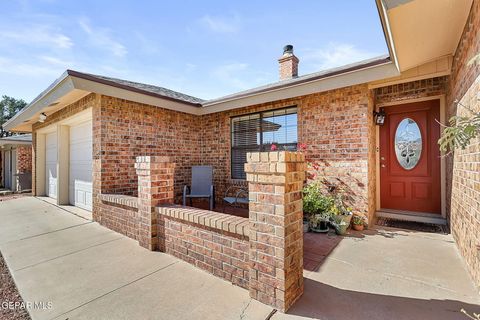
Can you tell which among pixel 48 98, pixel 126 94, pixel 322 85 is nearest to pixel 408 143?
pixel 322 85

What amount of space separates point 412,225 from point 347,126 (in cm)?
221

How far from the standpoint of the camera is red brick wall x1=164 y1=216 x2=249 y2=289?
2.13m

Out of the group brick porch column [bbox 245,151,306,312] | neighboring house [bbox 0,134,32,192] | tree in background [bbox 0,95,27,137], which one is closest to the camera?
brick porch column [bbox 245,151,306,312]

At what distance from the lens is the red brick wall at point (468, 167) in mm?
2068

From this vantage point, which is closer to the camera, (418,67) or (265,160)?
(265,160)

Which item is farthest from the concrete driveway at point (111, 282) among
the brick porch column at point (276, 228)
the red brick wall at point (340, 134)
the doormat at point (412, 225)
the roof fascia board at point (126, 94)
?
the doormat at point (412, 225)

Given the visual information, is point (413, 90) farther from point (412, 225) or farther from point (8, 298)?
point (8, 298)

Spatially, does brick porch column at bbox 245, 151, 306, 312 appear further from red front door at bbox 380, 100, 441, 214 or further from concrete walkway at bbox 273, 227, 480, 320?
red front door at bbox 380, 100, 441, 214

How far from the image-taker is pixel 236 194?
5699 millimetres

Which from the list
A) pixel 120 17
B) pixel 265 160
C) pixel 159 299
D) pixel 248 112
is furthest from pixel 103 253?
pixel 120 17

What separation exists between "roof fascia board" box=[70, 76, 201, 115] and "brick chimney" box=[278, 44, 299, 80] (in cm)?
338

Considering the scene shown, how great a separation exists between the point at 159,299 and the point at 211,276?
569 mm

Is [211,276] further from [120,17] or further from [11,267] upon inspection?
[120,17]

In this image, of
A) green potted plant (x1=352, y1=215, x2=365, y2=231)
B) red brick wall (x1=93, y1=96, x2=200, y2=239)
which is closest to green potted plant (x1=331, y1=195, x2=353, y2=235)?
green potted plant (x1=352, y1=215, x2=365, y2=231)
